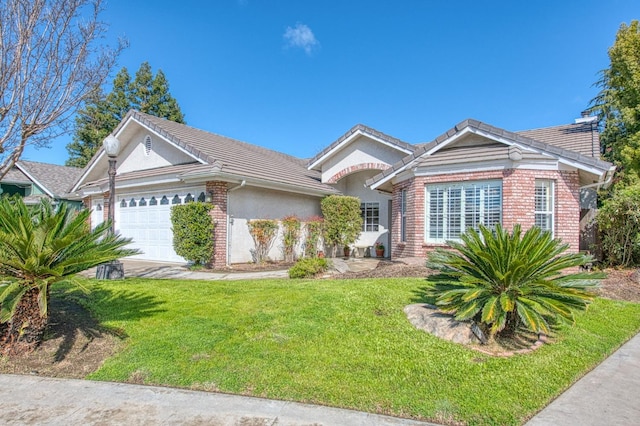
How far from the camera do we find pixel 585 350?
5.15 m

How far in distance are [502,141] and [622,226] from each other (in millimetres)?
4489

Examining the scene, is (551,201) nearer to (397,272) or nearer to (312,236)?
(397,272)

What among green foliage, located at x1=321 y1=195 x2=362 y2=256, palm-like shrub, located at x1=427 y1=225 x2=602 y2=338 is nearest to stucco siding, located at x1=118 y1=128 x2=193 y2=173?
green foliage, located at x1=321 y1=195 x2=362 y2=256

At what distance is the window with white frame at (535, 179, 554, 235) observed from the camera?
1116 centimetres

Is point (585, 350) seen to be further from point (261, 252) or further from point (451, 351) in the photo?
point (261, 252)

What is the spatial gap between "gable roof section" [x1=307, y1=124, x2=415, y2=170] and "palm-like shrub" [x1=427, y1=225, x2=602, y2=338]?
11232 mm

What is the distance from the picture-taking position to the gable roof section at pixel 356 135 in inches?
650

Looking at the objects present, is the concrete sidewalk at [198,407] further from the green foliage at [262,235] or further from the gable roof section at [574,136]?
the gable roof section at [574,136]

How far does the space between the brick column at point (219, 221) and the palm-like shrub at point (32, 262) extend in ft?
25.1

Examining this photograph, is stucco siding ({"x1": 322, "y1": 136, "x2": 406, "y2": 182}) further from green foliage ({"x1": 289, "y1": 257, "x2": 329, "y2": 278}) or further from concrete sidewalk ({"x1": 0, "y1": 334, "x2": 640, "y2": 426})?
concrete sidewalk ({"x1": 0, "y1": 334, "x2": 640, "y2": 426})

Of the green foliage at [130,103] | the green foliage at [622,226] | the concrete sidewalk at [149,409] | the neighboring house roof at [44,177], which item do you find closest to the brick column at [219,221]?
the concrete sidewalk at [149,409]

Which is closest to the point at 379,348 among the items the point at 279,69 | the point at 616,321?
the point at 616,321

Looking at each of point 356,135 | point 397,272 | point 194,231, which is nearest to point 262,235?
point 194,231

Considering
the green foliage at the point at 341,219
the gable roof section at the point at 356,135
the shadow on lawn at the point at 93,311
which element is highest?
the gable roof section at the point at 356,135
